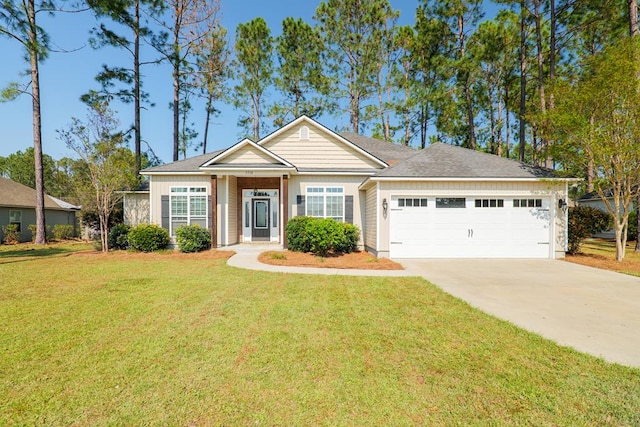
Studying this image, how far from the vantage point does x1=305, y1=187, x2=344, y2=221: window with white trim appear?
12781 mm

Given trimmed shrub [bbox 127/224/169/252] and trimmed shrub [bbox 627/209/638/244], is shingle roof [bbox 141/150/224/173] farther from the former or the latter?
trimmed shrub [bbox 627/209/638/244]

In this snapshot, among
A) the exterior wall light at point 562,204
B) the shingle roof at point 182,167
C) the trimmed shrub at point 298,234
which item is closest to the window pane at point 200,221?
the shingle roof at point 182,167

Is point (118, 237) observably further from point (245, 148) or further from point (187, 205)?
point (245, 148)

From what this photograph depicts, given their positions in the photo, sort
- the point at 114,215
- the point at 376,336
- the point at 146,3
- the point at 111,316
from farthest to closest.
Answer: the point at 146,3 < the point at 114,215 < the point at 111,316 < the point at 376,336

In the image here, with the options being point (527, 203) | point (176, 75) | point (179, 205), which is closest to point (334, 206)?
point (179, 205)

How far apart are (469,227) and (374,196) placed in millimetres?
3589

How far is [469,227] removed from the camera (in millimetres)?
10305

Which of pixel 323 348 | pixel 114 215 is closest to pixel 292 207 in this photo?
pixel 114 215

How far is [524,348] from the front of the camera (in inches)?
134

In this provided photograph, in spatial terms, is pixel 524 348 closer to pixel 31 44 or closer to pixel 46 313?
pixel 46 313

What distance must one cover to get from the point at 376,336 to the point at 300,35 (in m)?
23.3

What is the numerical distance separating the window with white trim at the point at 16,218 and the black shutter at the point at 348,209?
65.9 feet

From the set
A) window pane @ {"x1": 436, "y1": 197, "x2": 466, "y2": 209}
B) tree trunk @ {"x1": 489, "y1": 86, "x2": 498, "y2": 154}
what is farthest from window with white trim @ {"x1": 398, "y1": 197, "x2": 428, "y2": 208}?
Answer: tree trunk @ {"x1": 489, "y1": 86, "x2": 498, "y2": 154}

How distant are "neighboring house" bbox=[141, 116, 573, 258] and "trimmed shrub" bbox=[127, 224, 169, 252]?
88 cm
